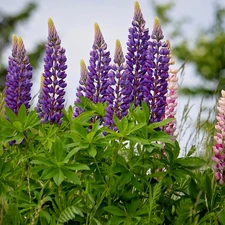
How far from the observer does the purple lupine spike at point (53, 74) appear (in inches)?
176

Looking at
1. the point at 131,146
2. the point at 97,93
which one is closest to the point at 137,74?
Result: the point at 97,93

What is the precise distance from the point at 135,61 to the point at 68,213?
1.24 meters

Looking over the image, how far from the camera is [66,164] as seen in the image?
3.69 metres

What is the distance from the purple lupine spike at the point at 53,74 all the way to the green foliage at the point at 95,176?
1.25 ft

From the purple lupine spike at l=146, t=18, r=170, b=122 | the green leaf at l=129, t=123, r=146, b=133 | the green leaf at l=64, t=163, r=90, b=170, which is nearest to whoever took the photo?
the green leaf at l=64, t=163, r=90, b=170

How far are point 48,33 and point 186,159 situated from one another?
1.31 m

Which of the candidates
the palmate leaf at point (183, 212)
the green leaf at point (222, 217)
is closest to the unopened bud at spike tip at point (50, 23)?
the palmate leaf at point (183, 212)

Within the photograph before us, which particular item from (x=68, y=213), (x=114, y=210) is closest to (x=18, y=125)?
(x=68, y=213)

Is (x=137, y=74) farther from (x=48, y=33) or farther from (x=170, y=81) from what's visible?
(x=48, y=33)

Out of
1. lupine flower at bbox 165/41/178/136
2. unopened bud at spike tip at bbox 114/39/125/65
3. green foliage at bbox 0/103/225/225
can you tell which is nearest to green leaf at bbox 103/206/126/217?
green foliage at bbox 0/103/225/225

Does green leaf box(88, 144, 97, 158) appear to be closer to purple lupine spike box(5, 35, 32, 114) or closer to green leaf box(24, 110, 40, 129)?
green leaf box(24, 110, 40, 129)

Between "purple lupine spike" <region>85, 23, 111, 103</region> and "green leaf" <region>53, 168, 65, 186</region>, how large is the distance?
922 millimetres

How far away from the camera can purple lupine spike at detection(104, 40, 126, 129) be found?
4.25 meters

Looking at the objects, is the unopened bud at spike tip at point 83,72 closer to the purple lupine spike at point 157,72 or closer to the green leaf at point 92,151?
the purple lupine spike at point 157,72
